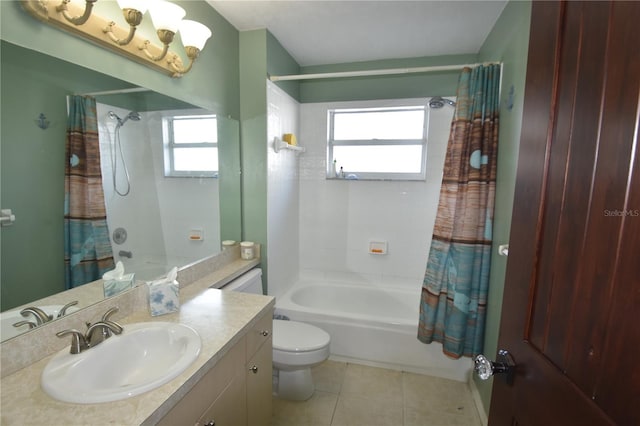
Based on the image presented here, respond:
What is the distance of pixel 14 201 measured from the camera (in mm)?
939

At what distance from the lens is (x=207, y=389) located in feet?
3.26

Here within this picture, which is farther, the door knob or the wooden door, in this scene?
the door knob

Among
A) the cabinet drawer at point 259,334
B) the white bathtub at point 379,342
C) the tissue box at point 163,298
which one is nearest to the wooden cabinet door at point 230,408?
the cabinet drawer at point 259,334

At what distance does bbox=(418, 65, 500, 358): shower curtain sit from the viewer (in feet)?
5.92

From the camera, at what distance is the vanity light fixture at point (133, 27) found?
1.03 m

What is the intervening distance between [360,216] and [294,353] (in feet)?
4.92

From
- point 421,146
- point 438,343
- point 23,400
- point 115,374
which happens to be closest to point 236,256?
point 115,374

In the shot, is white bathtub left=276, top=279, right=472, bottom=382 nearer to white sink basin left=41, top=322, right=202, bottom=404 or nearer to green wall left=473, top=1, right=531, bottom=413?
green wall left=473, top=1, right=531, bottom=413

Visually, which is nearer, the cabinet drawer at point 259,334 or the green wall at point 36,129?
the green wall at point 36,129

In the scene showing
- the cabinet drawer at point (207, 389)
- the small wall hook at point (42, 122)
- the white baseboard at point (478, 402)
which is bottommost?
the white baseboard at point (478, 402)

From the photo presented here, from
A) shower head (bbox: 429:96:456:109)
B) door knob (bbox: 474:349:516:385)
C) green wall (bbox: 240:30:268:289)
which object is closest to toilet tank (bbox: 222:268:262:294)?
green wall (bbox: 240:30:268:289)

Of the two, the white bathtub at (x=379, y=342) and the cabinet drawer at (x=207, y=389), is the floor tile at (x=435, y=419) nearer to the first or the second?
the white bathtub at (x=379, y=342)

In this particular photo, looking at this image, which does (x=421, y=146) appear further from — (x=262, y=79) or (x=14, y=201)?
(x=14, y=201)

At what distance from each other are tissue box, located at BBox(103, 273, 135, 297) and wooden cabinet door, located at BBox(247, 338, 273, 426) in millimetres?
629
